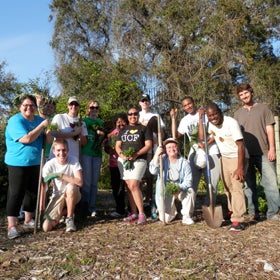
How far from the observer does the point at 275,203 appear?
571 centimetres

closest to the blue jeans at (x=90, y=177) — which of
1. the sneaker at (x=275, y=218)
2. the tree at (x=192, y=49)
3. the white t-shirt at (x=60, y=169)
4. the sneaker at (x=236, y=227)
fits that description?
the white t-shirt at (x=60, y=169)

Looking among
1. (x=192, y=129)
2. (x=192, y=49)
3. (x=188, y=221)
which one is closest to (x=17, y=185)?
(x=188, y=221)

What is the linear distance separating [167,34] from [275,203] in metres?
16.4

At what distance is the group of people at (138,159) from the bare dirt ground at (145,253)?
0.33 meters

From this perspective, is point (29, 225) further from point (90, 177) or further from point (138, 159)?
point (138, 159)

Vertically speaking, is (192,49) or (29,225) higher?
(192,49)

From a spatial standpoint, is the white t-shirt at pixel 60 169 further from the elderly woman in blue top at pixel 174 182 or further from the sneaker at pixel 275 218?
the sneaker at pixel 275 218

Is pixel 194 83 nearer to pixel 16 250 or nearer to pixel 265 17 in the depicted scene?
pixel 265 17

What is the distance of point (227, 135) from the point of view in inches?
207

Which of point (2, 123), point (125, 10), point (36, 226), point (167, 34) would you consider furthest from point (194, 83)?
point (36, 226)

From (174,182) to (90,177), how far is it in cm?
140

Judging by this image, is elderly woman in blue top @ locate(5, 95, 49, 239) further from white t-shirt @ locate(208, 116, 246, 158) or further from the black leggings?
white t-shirt @ locate(208, 116, 246, 158)

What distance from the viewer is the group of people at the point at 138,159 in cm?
512

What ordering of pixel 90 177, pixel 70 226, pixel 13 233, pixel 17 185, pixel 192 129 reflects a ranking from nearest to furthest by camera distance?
pixel 13 233 → pixel 17 185 → pixel 70 226 → pixel 192 129 → pixel 90 177
